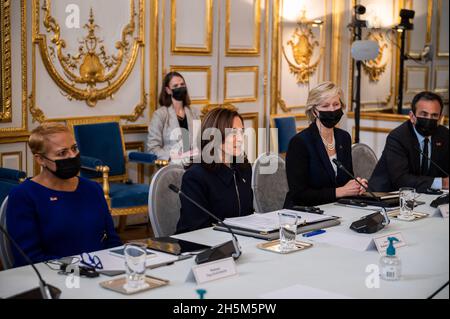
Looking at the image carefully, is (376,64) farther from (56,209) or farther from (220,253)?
(220,253)

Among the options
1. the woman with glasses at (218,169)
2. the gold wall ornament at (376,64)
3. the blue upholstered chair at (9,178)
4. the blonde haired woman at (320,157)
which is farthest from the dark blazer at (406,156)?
the gold wall ornament at (376,64)

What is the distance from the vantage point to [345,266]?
7.00ft

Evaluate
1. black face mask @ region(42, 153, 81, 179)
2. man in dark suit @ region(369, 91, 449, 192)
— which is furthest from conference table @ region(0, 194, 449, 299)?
man in dark suit @ region(369, 91, 449, 192)

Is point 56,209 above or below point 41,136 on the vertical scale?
below

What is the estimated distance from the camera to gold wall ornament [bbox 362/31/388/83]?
Answer: 7.96 meters

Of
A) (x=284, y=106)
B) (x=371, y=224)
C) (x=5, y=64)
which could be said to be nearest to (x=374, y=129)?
(x=284, y=106)

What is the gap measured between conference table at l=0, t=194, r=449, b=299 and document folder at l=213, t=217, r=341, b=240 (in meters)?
0.05

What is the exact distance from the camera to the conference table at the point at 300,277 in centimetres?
183

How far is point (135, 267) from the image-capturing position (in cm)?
188

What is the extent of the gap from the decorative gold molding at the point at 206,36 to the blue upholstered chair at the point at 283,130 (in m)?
0.97

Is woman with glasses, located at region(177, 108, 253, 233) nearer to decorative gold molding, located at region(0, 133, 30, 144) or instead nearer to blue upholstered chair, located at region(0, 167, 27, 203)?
blue upholstered chair, located at region(0, 167, 27, 203)

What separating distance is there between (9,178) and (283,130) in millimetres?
3036

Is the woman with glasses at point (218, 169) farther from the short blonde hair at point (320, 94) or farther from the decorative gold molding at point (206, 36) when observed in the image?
the decorative gold molding at point (206, 36)
